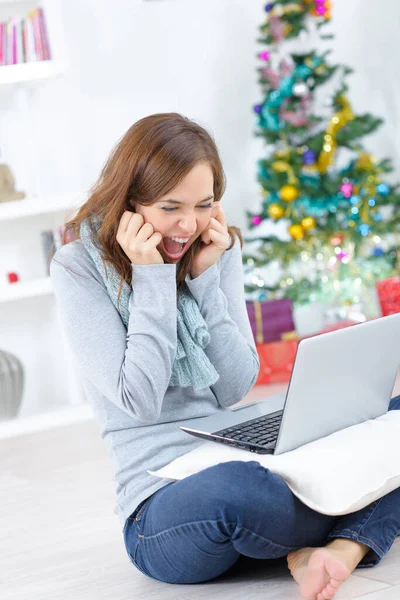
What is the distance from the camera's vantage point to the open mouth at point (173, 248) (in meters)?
1.63

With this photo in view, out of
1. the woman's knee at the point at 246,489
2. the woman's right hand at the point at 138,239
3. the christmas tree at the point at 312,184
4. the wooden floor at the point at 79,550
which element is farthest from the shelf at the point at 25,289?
the woman's knee at the point at 246,489

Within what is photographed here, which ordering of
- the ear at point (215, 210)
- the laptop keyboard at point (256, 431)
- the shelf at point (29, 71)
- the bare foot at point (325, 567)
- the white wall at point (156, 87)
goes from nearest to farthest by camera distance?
the bare foot at point (325, 567)
the laptop keyboard at point (256, 431)
the ear at point (215, 210)
the shelf at point (29, 71)
the white wall at point (156, 87)

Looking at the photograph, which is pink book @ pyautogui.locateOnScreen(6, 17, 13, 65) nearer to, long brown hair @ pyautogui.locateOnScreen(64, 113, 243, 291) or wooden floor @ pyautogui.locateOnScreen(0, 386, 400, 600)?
wooden floor @ pyautogui.locateOnScreen(0, 386, 400, 600)

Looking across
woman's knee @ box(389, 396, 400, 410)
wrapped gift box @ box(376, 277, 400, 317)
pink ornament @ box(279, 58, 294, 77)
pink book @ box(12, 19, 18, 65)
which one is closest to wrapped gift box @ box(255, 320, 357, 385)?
wrapped gift box @ box(376, 277, 400, 317)

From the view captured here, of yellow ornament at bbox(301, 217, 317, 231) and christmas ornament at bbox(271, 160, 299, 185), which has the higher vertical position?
christmas ornament at bbox(271, 160, 299, 185)

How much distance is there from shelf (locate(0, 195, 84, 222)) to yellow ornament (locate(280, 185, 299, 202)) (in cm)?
95

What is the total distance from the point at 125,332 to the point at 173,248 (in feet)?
0.55

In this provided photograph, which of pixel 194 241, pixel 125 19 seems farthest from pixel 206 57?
pixel 194 241

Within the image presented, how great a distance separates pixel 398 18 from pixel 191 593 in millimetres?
3807

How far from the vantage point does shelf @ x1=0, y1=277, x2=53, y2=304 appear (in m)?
3.75

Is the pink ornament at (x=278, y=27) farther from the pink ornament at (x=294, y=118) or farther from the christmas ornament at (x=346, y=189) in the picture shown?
the christmas ornament at (x=346, y=189)

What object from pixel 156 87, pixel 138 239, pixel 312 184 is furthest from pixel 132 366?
pixel 156 87

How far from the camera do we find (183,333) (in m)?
1.65

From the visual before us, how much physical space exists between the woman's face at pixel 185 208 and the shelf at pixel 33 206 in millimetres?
2159
